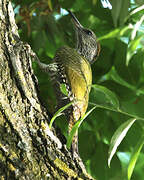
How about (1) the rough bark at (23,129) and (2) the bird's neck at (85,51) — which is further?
(2) the bird's neck at (85,51)

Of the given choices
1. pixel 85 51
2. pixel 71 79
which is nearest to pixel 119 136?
pixel 71 79

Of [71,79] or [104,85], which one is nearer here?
[71,79]

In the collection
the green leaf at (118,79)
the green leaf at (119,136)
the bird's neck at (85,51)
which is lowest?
A: the green leaf at (118,79)

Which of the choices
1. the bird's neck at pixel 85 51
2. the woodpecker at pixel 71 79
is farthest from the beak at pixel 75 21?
the bird's neck at pixel 85 51

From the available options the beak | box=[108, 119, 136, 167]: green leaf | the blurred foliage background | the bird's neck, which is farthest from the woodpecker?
box=[108, 119, 136, 167]: green leaf

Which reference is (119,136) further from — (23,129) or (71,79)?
(71,79)

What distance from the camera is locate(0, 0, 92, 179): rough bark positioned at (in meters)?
1.54

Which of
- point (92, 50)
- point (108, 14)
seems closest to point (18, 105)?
point (108, 14)

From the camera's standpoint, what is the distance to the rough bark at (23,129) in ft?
5.04

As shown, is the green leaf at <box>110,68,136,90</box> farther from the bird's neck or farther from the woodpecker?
the bird's neck

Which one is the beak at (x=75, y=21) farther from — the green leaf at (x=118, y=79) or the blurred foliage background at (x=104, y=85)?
the green leaf at (x=118, y=79)

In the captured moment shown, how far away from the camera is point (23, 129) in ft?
5.41

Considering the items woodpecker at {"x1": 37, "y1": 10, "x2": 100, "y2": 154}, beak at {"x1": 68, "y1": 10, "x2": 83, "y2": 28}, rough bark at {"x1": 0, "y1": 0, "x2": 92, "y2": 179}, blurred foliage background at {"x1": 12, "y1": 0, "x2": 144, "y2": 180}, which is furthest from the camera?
beak at {"x1": 68, "y1": 10, "x2": 83, "y2": 28}

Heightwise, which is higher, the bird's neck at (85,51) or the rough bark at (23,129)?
the rough bark at (23,129)
